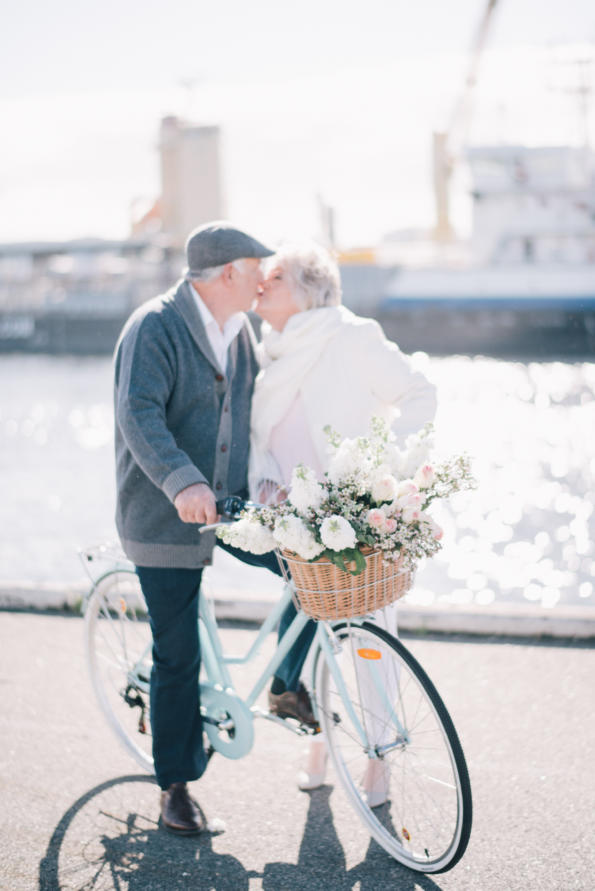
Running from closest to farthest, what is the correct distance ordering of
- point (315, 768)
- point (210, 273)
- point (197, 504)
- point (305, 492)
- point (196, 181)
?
point (305, 492) < point (197, 504) < point (210, 273) < point (315, 768) < point (196, 181)

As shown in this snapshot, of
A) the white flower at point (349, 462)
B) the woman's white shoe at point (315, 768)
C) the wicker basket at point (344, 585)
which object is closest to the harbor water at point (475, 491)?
the white flower at point (349, 462)

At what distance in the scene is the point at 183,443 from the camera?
275 cm

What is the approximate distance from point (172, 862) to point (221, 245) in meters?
1.69

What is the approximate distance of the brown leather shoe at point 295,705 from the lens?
2795mm

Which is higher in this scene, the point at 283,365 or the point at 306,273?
the point at 306,273

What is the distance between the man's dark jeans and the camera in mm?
2746

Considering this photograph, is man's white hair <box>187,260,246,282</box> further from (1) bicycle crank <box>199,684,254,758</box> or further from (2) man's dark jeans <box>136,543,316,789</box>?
(1) bicycle crank <box>199,684,254,758</box>

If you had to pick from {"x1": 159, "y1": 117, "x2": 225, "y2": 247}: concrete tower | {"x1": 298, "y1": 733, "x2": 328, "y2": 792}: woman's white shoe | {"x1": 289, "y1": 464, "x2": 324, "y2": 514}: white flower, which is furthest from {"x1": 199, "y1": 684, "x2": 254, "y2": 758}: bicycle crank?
{"x1": 159, "y1": 117, "x2": 225, "y2": 247}: concrete tower

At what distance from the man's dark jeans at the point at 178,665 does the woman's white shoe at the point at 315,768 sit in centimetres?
36

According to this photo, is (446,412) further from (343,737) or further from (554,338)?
(343,737)

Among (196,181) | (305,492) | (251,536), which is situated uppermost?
(196,181)

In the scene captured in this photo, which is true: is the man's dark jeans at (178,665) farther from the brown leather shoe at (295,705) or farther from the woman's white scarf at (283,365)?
the woman's white scarf at (283,365)

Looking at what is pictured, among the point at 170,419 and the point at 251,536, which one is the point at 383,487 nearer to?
the point at 251,536

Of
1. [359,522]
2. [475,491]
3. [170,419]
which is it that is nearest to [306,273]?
[170,419]
